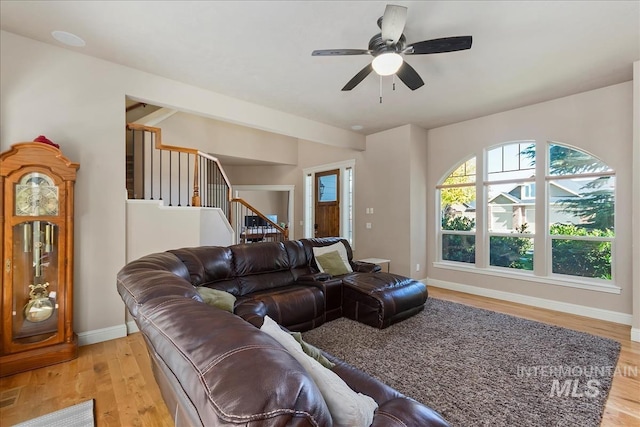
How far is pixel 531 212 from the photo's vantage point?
4246mm

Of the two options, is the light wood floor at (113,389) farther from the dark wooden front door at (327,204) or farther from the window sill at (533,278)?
the dark wooden front door at (327,204)

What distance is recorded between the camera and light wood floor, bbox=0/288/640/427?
185cm

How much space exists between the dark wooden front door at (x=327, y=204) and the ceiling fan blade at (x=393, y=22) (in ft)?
14.8

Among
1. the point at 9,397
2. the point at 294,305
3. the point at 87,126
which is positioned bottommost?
the point at 9,397

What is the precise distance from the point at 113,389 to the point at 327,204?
5.32 metres

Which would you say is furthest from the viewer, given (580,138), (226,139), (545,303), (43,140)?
(226,139)

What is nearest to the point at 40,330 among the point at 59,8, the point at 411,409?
the point at 59,8

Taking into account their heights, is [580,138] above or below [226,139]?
below

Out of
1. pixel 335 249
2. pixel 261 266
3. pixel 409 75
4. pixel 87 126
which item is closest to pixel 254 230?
pixel 335 249

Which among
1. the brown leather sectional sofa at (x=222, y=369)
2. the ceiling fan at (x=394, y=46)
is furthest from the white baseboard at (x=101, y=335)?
the ceiling fan at (x=394, y=46)

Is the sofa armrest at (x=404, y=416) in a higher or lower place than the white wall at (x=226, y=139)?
lower

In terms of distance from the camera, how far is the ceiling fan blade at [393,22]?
1.89 metres

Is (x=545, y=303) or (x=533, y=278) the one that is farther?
(x=533, y=278)

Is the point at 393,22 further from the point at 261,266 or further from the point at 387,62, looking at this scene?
the point at 261,266
